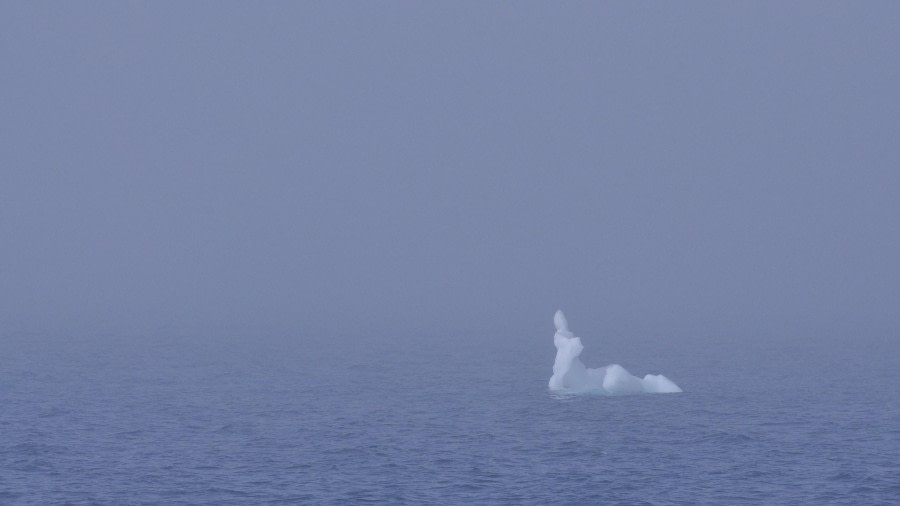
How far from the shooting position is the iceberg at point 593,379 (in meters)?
68.8

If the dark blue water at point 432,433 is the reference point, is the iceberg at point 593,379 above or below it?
above

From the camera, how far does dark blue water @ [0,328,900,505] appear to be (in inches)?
1742

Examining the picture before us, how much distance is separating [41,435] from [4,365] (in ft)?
110

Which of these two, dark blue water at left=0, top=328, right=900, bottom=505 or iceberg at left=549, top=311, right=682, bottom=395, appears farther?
iceberg at left=549, top=311, right=682, bottom=395

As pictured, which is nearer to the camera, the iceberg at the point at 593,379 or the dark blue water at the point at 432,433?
the dark blue water at the point at 432,433

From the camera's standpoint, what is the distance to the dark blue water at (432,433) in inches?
1742

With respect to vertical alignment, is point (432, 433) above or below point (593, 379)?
below

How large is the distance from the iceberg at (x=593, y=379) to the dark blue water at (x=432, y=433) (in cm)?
139

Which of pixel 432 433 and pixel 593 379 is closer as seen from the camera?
pixel 432 433

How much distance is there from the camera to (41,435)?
178ft

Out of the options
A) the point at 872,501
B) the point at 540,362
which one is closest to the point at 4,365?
the point at 540,362

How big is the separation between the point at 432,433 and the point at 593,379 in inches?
656

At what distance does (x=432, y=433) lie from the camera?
185 feet

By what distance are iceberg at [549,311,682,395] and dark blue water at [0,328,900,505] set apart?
1.39m
